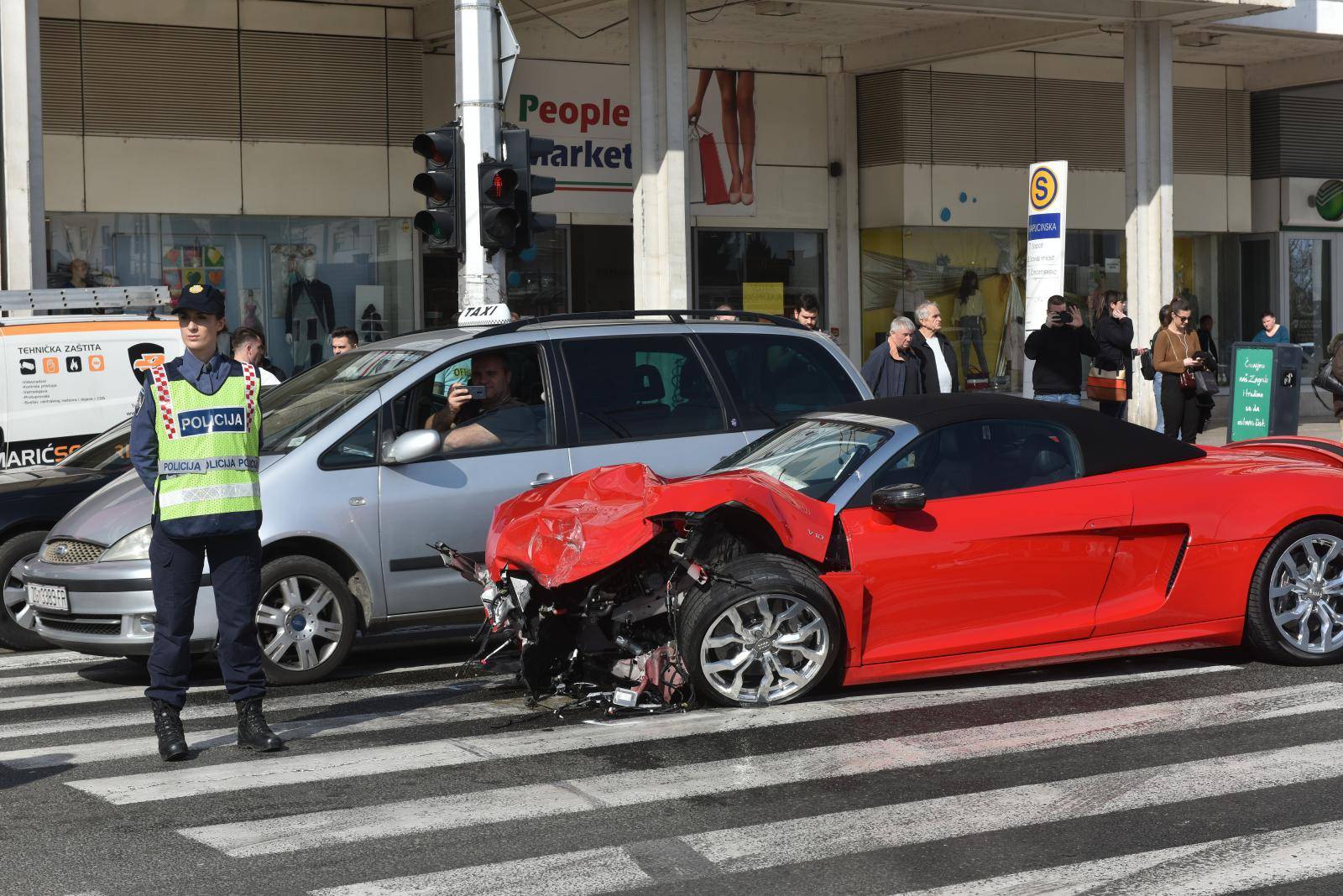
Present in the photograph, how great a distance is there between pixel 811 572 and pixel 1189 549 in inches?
74.1

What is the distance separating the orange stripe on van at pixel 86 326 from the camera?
11430mm

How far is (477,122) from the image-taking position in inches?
480

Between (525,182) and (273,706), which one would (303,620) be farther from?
(525,182)

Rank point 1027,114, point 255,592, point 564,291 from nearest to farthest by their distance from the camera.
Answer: point 255,592 < point 564,291 < point 1027,114

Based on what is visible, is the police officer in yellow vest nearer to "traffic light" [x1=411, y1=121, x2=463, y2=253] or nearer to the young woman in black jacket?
"traffic light" [x1=411, y1=121, x2=463, y2=253]

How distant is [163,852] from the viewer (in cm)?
536

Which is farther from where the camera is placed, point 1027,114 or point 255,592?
point 1027,114

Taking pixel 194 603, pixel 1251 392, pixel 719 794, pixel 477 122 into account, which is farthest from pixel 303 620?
pixel 1251 392

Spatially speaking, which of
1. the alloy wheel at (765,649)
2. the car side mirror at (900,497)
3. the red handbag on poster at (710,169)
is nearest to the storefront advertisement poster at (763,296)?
the red handbag on poster at (710,169)

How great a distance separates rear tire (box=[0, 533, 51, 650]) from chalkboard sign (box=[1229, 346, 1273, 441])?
11.7m

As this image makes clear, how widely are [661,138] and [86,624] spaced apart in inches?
470

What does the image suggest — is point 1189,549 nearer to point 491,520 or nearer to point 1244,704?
point 1244,704

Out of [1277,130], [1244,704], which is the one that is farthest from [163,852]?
[1277,130]

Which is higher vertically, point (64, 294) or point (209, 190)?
point (209, 190)
